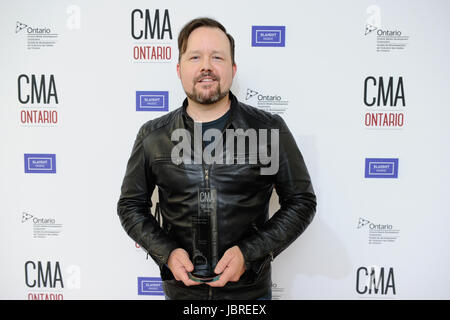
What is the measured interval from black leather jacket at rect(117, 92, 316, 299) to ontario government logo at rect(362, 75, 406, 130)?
0.61m

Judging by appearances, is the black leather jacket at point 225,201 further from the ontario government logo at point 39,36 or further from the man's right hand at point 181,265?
the ontario government logo at point 39,36

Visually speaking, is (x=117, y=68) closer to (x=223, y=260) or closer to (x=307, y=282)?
(x=223, y=260)

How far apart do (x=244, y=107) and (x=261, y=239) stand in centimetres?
53

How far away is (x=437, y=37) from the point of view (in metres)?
1.66

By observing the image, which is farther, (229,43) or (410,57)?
(410,57)

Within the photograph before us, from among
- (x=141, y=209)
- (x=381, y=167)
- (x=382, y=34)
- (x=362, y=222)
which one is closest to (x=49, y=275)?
(x=141, y=209)

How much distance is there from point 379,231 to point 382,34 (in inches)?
39.5

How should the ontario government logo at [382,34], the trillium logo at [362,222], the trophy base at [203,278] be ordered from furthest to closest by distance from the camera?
the trillium logo at [362,222] → the ontario government logo at [382,34] → the trophy base at [203,278]

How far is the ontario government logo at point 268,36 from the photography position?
1.64m

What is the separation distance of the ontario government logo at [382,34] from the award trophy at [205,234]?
1132 millimetres

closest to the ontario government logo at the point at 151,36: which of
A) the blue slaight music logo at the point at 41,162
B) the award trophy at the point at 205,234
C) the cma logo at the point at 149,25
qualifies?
the cma logo at the point at 149,25

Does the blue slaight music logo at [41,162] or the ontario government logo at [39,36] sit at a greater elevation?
the ontario government logo at [39,36]

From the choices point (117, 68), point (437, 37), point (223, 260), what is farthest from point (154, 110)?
point (437, 37)

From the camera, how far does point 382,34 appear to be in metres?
1.64
